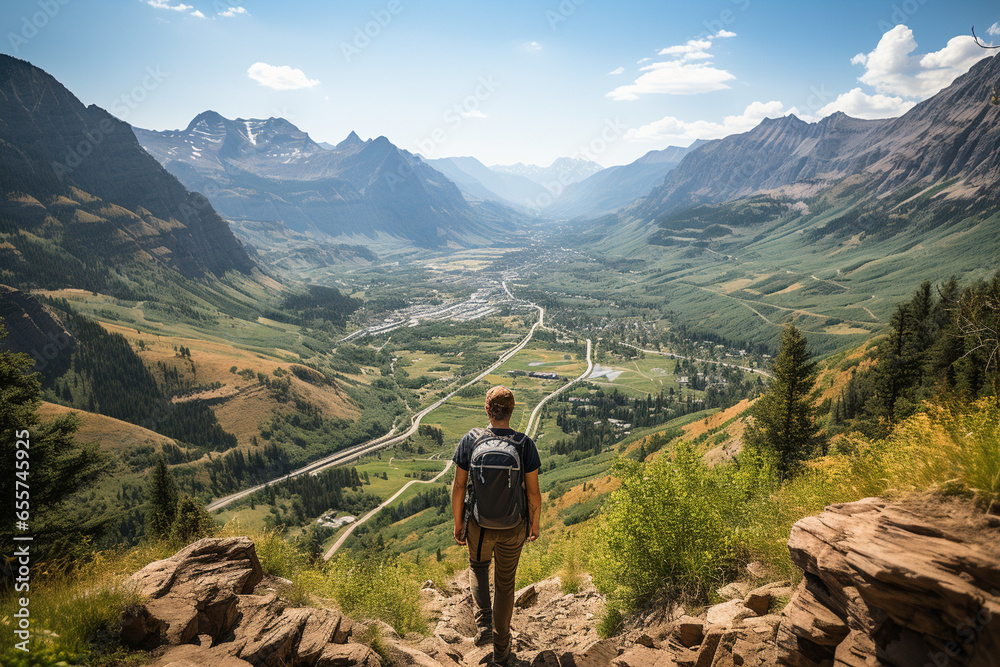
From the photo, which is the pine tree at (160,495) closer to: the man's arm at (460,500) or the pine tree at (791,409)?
the man's arm at (460,500)

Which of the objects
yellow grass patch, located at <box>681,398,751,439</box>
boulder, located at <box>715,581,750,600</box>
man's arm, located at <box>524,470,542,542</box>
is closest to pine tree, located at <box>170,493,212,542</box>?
man's arm, located at <box>524,470,542,542</box>

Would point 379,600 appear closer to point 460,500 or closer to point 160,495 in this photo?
point 460,500

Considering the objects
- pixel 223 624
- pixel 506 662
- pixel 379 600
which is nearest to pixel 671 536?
pixel 506 662

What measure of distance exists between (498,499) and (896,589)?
4997 millimetres

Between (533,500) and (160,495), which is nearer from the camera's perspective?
(533,500)

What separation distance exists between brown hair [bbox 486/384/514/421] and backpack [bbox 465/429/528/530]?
38 cm

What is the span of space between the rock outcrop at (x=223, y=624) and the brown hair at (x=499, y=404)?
181 inches

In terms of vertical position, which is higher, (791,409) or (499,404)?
(499,404)

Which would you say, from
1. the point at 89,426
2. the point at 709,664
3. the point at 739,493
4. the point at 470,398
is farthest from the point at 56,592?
the point at 470,398

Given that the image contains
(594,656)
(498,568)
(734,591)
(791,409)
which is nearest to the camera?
(498,568)

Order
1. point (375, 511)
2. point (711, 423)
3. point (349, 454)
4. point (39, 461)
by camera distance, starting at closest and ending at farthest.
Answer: point (39, 461), point (711, 423), point (375, 511), point (349, 454)

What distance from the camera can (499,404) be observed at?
7367 mm

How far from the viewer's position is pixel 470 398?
488ft

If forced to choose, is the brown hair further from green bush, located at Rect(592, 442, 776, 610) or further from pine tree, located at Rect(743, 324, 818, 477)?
pine tree, located at Rect(743, 324, 818, 477)
